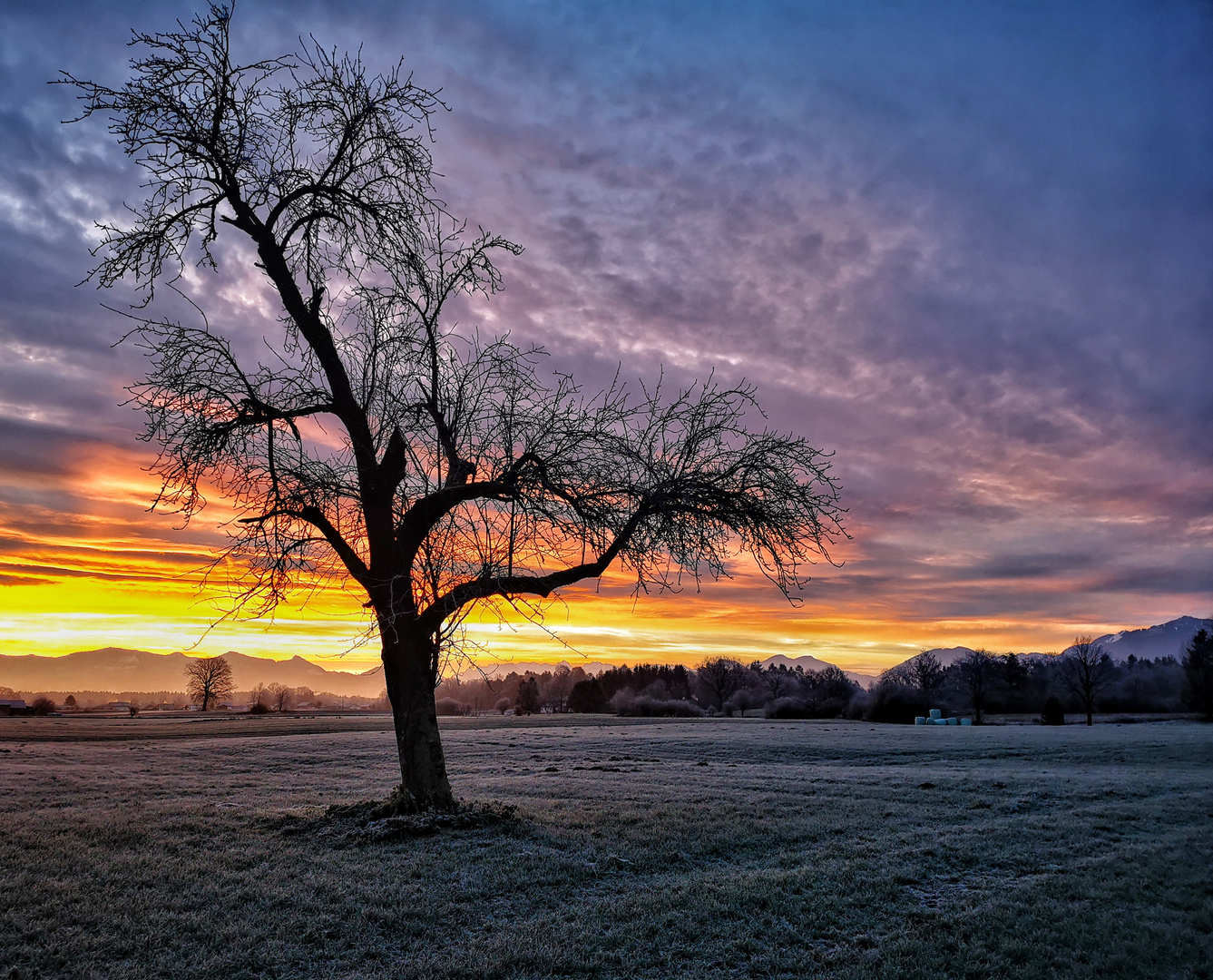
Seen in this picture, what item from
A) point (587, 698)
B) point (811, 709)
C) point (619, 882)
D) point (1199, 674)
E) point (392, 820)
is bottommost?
point (587, 698)

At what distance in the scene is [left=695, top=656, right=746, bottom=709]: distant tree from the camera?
4916 inches

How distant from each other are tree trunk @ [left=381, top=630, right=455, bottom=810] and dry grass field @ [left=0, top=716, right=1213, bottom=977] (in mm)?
1009

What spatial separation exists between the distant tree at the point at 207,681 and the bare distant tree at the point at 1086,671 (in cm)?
13047

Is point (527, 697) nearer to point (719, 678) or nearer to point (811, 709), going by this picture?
point (719, 678)

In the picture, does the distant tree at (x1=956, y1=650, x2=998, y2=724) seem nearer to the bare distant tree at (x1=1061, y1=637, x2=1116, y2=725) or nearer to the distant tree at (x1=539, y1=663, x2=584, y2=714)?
the bare distant tree at (x1=1061, y1=637, x2=1116, y2=725)

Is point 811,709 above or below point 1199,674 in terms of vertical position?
below

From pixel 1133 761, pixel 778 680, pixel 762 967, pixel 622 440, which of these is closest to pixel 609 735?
pixel 1133 761

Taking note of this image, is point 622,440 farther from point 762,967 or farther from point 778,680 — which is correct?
point 778,680

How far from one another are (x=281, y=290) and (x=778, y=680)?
424 feet

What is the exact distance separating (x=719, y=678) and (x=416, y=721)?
392 ft

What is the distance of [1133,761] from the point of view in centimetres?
2761

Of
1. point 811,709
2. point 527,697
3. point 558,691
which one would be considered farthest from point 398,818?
point 558,691

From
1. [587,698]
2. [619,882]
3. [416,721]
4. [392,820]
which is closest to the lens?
[619,882]

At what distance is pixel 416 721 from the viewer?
12.0m
